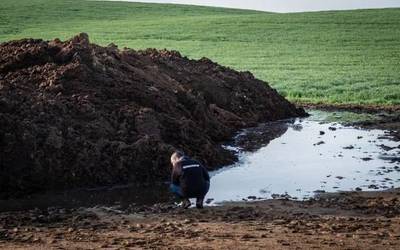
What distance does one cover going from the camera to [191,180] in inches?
412

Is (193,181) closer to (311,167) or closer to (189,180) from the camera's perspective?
(189,180)

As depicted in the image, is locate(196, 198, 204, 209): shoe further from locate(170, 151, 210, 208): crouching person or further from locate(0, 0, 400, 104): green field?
locate(0, 0, 400, 104): green field

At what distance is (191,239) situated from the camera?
330 inches

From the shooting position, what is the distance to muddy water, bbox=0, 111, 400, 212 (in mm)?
11898

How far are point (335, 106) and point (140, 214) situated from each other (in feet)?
52.8

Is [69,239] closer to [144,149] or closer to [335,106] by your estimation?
[144,149]

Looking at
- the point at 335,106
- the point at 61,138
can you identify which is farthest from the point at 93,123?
the point at 335,106

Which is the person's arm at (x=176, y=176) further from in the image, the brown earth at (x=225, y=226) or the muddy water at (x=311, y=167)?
the muddy water at (x=311, y=167)

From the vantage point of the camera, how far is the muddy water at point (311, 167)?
1246 centimetres

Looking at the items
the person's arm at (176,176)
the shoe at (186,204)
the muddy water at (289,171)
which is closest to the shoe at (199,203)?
the shoe at (186,204)

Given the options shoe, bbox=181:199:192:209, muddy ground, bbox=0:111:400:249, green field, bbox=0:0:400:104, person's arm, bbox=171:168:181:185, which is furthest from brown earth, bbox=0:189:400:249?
green field, bbox=0:0:400:104

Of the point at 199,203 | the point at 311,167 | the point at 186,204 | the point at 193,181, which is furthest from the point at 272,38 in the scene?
the point at 193,181

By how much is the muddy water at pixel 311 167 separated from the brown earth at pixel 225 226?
905 millimetres

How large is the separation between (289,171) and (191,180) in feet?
13.9
